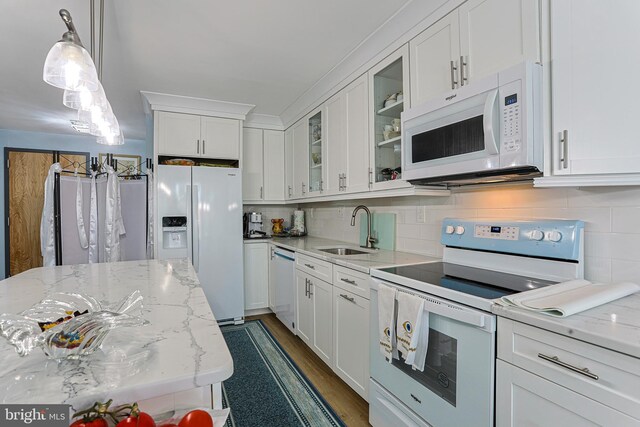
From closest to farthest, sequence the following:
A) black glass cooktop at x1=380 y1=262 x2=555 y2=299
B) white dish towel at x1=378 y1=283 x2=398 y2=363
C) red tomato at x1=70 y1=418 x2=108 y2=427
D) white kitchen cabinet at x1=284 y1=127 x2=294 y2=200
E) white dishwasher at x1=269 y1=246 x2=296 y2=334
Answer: red tomato at x1=70 y1=418 x2=108 y2=427
black glass cooktop at x1=380 y1=262 x2=555 y2=299
white dish towel at x1=378 y1=283 x2=398 y2=363
white dishwasher at x1=269 y1=246 x2=296 y2=334
white kitchen cabinet at x1=284 y1=127 x2=294 y2=200

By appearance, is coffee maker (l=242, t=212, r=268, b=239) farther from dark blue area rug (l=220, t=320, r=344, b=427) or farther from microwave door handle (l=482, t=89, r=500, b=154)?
microwave door handle (l=482, t=89, r=500, b=154)

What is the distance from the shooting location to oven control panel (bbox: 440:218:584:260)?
1.30 metres

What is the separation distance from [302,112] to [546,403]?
3.13 meters

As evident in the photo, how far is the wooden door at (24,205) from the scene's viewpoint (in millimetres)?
4367

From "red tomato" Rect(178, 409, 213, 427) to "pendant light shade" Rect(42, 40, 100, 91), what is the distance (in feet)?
4.03

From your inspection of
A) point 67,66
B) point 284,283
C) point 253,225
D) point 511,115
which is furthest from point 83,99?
point 253,225

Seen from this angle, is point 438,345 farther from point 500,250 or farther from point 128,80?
point 128,80

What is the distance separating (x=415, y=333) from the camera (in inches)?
53.9

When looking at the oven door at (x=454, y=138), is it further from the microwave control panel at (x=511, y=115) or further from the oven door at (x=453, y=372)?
the oven door at (x=453, y=372)

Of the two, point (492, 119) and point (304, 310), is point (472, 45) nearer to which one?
point (492, 119)

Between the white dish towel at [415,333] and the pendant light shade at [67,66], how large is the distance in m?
1.62

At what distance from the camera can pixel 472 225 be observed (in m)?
1.70

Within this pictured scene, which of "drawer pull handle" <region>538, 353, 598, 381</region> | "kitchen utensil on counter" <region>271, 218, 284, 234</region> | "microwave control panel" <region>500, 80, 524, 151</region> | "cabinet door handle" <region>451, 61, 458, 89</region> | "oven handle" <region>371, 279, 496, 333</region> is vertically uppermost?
"cabinet door handle" <region>451, 61, 458, 89</region>

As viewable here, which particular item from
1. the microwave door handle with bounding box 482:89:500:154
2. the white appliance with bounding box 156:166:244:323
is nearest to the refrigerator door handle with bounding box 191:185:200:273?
the white appliance with bounding box 156:166:244:323
